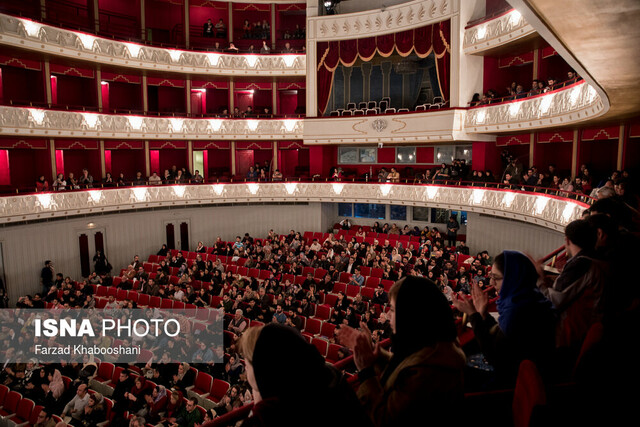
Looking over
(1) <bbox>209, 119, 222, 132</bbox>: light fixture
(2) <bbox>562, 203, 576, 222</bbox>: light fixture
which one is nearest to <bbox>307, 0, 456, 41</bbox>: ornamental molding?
(1) <bbox>209, 119, 222, 132</bbox>: light fixture

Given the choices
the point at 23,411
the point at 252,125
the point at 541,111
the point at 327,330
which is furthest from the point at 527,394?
the point at 252,125

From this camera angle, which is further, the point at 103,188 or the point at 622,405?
the point at 103,188

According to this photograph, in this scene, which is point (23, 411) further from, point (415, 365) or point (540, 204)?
point (540, 204)

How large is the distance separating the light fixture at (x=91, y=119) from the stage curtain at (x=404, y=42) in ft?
35.8

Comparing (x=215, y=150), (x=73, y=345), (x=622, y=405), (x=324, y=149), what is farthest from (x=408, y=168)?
(x=622, y=405)

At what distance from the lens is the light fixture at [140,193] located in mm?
16828

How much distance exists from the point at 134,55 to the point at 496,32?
40.3 feet

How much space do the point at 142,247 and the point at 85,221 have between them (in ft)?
7.93

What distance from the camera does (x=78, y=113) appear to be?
15242 millimetres

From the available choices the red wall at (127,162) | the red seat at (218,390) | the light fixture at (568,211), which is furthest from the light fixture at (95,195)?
the light fixture at (568,211)

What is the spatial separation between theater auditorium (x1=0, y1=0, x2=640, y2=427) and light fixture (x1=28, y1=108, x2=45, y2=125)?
21 centimetres

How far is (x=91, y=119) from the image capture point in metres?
15.6

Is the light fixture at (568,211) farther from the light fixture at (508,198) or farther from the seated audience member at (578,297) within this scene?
the seated audience member at (578,297)

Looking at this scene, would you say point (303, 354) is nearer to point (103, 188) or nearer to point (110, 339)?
point (110, 339)
